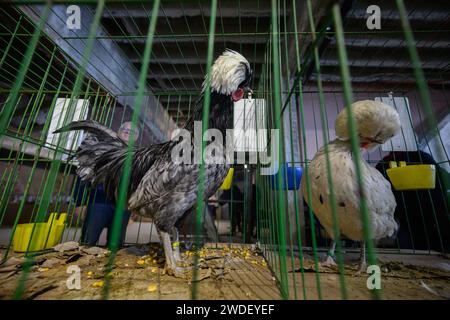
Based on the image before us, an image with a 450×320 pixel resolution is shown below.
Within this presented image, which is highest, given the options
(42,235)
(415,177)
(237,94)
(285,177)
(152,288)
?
(237,94)

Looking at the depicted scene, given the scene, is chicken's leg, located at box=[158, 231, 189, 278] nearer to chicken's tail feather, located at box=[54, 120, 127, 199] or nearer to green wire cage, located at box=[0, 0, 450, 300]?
green wire cage, located at box=[0, 0, 450, 300]

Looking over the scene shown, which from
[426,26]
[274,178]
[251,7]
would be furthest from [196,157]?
[426,26]

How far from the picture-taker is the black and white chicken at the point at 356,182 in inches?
51.3

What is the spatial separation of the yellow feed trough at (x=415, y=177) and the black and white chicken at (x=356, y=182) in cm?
36

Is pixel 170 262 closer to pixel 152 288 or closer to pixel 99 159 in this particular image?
pixel 152 288

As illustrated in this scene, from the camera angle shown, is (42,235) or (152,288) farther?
(42,235)

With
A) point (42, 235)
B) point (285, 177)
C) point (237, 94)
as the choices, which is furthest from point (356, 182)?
point (42, 235)

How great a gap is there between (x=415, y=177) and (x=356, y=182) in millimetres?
732

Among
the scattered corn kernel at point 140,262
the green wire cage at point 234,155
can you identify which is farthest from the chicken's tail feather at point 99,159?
the scattered corn kernel at point 140,262

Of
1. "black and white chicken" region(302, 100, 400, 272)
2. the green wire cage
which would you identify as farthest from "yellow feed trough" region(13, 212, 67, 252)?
"black and white chicken" region(302, 100, 400, 272)

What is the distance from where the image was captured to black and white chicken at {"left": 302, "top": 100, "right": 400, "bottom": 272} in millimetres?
1304

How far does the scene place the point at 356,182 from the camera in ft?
4.30

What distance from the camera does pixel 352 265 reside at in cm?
161
